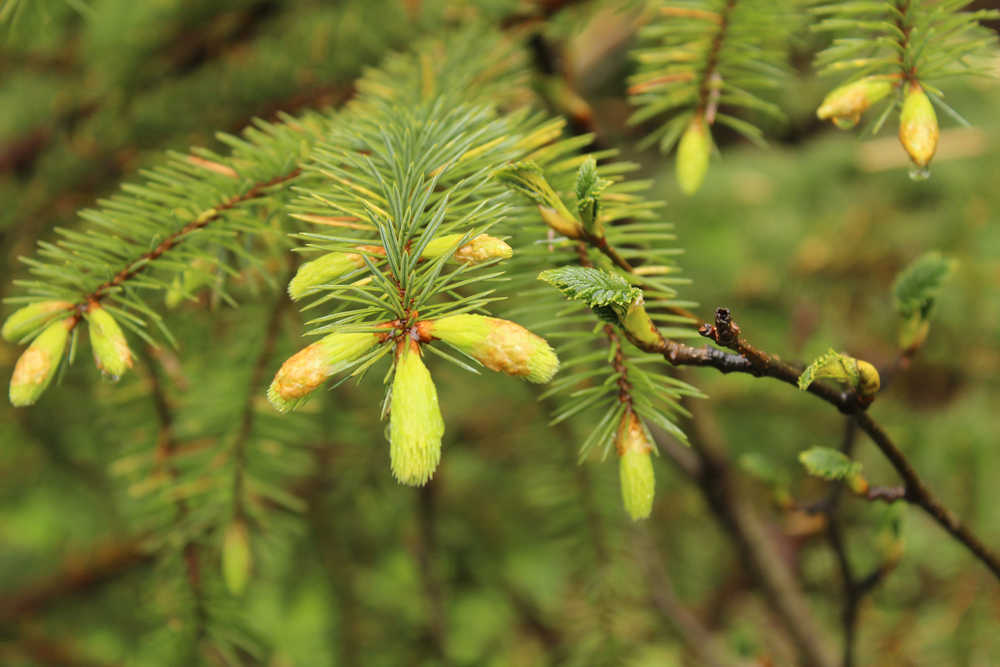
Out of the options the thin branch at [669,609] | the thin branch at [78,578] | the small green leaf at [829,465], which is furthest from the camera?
the thin branch at [78,578]

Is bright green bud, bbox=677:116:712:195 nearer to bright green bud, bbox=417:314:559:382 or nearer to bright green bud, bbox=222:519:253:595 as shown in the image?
bright green bud, bbox=417:314:559:382

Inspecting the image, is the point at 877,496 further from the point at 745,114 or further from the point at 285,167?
the point at 745,114

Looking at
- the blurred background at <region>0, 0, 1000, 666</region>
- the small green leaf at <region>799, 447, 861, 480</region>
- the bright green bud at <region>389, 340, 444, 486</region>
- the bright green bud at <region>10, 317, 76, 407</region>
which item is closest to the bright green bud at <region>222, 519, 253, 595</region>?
the blurred background at <region>0, 0, 1000, 666</region>

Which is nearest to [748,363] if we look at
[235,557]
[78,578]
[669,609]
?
[235,557]

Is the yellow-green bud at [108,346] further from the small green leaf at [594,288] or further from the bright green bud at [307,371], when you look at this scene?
the small green leaf at [594,288]

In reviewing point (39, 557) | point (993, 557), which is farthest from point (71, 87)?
point (993, 557)

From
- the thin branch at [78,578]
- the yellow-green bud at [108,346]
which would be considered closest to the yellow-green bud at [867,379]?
the yellow-green bud at [108,346]
